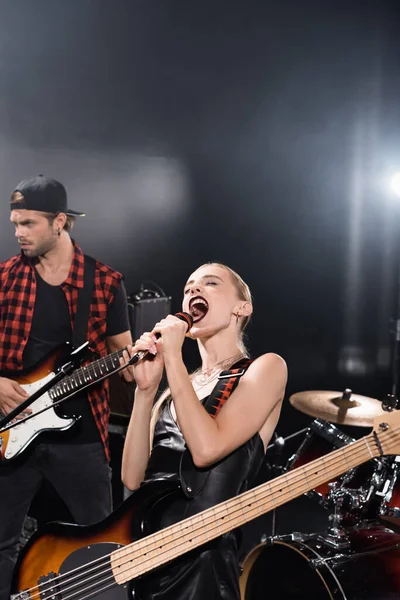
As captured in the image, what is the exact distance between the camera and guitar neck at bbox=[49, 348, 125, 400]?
2.74 m

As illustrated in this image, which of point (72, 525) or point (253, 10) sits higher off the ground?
point (253, 10)

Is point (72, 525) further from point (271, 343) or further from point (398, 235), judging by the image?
point (398, 235)

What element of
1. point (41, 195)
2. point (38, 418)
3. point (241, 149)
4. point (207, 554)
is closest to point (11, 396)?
point (38, 418)

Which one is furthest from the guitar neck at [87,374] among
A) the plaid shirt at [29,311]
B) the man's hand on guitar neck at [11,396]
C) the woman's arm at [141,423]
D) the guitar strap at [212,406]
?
the guitar strap at [212,406]

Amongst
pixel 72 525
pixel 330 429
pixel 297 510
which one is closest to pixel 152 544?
pixel 72 525

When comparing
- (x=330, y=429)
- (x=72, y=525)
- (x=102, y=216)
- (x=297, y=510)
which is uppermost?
(x=102, y=216)

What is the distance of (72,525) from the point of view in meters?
1.93

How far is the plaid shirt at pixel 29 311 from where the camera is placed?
3.16m

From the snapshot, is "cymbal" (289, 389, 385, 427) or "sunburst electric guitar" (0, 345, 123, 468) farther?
"cymbal" (289, 389, 385, 427)

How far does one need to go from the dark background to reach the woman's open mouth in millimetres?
1454

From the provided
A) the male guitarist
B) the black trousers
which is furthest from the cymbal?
the black trousers

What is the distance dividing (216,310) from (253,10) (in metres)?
2.64

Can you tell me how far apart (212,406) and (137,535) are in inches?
16.5

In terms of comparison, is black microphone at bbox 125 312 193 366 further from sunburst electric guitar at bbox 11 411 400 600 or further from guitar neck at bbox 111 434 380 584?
guitar neck at bbox 111 434 380 584
